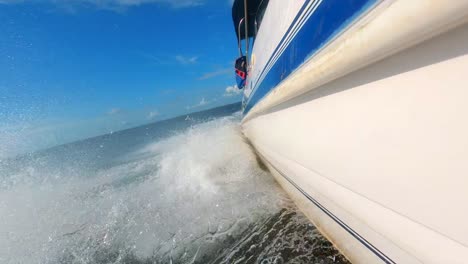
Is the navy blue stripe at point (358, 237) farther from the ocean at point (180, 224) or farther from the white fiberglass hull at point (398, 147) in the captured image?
the ocean at point (180, 224)

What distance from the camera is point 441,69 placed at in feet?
2.57

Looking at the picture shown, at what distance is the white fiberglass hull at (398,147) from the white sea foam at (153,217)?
1985 millimetres

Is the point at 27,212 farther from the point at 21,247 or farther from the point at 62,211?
the point at 21,247

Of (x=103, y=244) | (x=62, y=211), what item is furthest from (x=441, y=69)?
(x=62, y=211)

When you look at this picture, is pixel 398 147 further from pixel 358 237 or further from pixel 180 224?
pixel 180 224

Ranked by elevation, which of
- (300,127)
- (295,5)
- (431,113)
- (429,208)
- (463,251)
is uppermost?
(295,5)

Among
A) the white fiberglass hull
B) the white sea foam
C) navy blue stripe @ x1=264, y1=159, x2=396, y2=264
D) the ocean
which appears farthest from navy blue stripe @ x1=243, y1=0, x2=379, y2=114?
the white sea foam

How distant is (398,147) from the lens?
1.02 m

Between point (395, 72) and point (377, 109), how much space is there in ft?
0.63

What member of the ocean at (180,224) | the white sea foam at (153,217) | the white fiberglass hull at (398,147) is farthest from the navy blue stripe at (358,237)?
the white sea foam at (153,217)

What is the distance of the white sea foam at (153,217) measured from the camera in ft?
10.7

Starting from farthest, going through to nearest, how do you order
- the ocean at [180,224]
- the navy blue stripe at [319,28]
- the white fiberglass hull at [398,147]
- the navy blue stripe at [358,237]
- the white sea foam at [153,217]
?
1. the white sea foam at [153,217]
2. the ocean at [180,224]
3. the navy blue stripe at [358,237]
4. the navy blue stripe at [319,28]
5. the white fiberglass hull at [398,147]

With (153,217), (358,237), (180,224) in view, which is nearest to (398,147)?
(358,237)

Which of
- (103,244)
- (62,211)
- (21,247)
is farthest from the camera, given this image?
(62,211)
